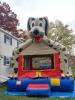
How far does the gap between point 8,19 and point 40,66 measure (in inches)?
865

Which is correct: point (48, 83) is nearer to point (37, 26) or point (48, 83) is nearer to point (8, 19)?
point (37, 26)

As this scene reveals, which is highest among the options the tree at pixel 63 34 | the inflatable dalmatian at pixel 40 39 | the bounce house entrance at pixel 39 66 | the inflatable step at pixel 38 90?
the tree at pixel 63 34

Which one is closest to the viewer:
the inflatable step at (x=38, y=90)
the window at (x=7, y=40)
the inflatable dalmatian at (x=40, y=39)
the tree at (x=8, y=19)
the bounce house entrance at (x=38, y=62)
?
the inflatable step at (x=38, y=90)

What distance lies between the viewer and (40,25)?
14.9 m

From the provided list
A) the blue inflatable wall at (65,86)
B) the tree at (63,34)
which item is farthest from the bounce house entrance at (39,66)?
the tree at (63,34)

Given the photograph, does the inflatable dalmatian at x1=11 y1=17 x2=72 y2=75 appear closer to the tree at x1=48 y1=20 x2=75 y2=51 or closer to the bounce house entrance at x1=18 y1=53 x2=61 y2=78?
the bounce house entrance at x1=18 y1=53 x2=61 y2=78

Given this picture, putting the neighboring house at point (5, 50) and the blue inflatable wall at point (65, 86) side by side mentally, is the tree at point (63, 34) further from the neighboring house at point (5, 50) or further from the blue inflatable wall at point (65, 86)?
the blue inflatable wall at point (65, 86)

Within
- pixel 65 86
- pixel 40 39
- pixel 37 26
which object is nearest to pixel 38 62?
pixel 40 39

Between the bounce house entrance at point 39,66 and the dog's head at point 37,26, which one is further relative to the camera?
the dog's head at point 37,26

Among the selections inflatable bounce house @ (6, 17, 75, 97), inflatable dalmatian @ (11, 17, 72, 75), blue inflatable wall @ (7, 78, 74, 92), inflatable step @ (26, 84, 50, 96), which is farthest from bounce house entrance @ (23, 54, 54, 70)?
inflatable step @ (26, 84, 50, 96)

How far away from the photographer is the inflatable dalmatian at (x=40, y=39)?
14.1m

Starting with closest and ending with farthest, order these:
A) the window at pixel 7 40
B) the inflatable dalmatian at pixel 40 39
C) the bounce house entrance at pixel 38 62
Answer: the inflatable dalmatian at pixel 40 39 < the bounce house entrance at pixel 38 62 < the window at pixel 7 40

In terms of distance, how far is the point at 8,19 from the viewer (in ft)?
120

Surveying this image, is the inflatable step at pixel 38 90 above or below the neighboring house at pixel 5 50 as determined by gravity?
below
